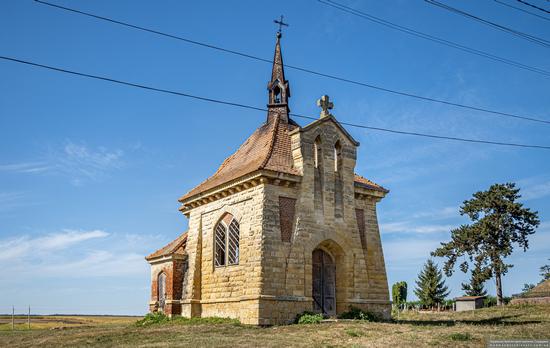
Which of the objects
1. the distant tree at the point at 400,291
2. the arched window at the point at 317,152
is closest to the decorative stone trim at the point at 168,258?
the arched window at the point at 317,152

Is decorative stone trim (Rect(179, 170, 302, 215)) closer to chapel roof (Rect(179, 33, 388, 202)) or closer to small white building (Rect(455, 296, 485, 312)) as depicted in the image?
chapel roof (Rect(179, 33, 388, 202))

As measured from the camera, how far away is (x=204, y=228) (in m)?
25.6

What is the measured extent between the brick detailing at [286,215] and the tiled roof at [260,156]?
3.97ft

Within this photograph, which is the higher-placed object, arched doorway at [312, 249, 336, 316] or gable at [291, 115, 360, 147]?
gable at [291, 115, 360, 147]

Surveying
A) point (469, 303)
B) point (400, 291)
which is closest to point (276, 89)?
point (469, 303)

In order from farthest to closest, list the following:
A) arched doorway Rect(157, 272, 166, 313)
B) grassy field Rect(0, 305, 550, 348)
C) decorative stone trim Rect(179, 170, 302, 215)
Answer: arched doorway Rect(157, 272, 166, 313)
decorative stone trim Rect(179, 170, 302, 215)
grassy field Rect(0, 305, 550, 348)

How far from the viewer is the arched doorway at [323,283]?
23391mm

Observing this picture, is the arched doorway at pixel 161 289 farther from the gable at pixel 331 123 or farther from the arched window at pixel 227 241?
the gable at pixel 331 123

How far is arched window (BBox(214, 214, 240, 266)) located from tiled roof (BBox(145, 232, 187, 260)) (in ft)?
10.2

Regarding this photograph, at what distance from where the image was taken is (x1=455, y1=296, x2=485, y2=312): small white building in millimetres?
42281

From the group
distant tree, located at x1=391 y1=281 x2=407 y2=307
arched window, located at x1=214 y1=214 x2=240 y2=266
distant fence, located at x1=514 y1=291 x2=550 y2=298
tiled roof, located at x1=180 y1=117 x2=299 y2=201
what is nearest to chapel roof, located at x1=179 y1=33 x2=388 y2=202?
tiled roof, located at x1=180 y1=117 x2=299 y2=201

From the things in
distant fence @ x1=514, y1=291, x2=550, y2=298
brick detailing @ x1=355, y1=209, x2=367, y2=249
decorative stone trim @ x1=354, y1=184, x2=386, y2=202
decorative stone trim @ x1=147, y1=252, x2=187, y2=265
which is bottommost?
distant fence @ x1=514, y1=291, x2=550, y2=298

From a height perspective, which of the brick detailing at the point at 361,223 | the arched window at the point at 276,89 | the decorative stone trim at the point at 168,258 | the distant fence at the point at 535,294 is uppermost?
the arched window at the point at 276,89

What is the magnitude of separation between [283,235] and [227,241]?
304 centimetres
